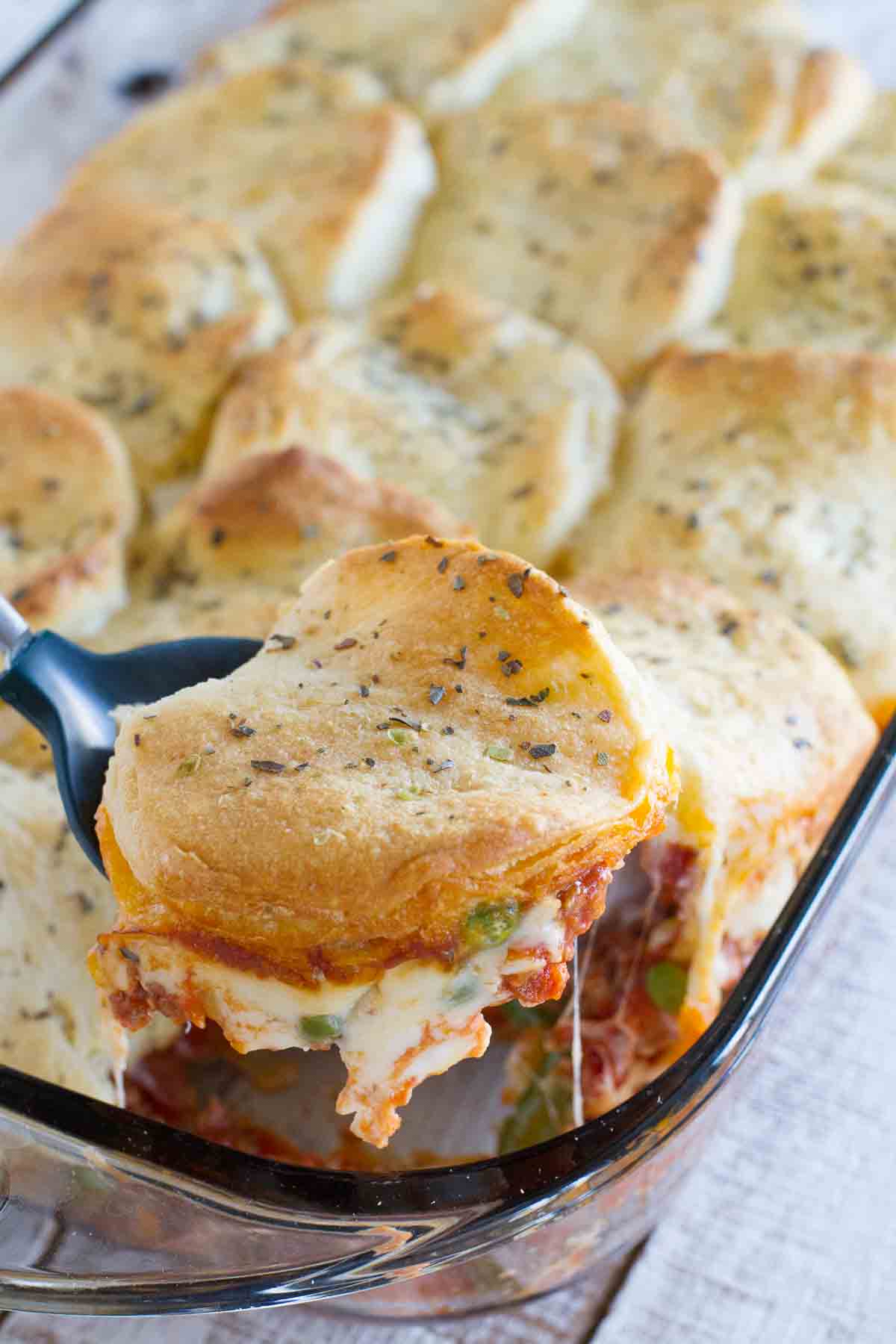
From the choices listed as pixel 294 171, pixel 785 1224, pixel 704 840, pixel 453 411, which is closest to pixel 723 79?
pixel 294 171

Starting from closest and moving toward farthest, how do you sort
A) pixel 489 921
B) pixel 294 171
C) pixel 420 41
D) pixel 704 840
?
pixel 489 921 < pixel 704 840 < pixel 294 171 < pixel 420 41

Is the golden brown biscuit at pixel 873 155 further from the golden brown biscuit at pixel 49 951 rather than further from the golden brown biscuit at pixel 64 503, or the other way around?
the golden brown biscuit at pixel 49 951

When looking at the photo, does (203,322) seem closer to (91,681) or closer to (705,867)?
(91,681)

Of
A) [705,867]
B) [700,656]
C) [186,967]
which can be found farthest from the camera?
[700,656]

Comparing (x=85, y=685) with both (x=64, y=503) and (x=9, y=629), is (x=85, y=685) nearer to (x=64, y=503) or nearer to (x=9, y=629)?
(x=9, y=629)

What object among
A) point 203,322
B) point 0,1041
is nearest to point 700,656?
point 0,1041

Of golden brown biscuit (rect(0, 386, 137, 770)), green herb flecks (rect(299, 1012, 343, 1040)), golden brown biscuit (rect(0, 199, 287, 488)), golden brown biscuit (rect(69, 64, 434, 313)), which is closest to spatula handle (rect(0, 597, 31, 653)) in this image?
golden brown biscuit (rect(0, 386, 137, 770))
